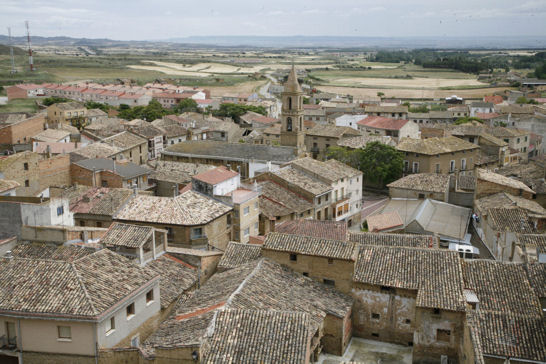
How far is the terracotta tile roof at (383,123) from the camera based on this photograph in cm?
7124

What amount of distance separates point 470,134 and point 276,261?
45.0 m

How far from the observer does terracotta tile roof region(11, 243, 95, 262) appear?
941 inches

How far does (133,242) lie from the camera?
81.1ft

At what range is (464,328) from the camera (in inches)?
815

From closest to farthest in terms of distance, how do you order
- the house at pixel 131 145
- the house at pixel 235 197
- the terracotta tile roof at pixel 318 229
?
1. the terracotta tile roof at pixel 318 229
2. the house at pixel 235 197
3. the house at pixel 131 145

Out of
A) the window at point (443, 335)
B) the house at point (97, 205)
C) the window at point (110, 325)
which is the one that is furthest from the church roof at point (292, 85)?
the window at point (110, 325)

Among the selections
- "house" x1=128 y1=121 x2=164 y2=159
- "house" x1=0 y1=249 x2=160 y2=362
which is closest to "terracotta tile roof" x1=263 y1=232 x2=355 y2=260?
"house" x1=0 y1=249 x2=160 y2=362

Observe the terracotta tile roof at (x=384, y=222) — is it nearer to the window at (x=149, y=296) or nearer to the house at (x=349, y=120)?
the window at (x=149, y=296)

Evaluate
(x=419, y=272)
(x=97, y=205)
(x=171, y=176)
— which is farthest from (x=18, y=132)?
(x=419, y=272)

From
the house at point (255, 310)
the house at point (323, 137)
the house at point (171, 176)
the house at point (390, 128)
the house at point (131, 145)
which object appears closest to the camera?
the house at point (255, 310)

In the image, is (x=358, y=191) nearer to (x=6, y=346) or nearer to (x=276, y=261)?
(x=276, y=261)

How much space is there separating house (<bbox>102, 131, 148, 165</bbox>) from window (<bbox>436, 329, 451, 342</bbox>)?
39791 mm

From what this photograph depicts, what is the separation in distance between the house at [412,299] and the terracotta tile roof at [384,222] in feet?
38.9

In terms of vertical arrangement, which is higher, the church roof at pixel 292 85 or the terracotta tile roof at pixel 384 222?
the church roof at pixel 292 85
